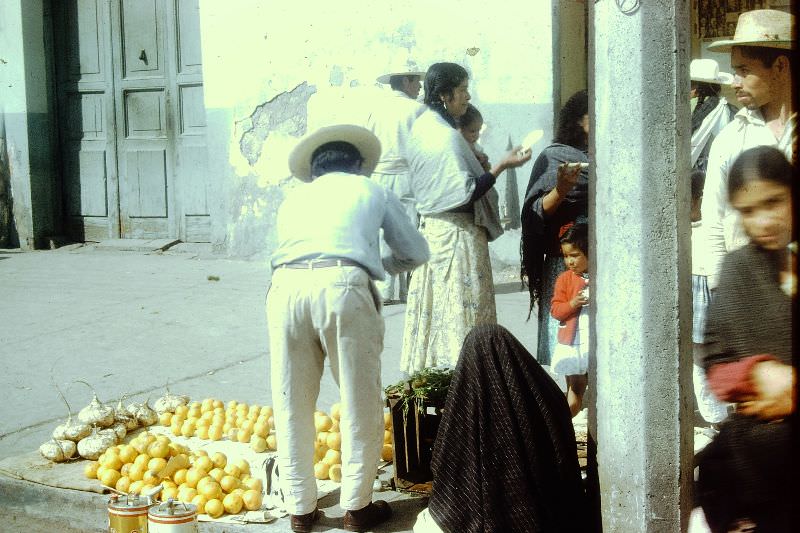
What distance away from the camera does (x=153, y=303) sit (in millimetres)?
9203

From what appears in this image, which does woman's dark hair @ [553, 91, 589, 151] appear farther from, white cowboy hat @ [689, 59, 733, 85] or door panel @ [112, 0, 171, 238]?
door panel @ [112, 0, 171, 238]

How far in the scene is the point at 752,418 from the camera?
117 inches

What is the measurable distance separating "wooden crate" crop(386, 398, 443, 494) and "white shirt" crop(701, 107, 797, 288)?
1432 mm

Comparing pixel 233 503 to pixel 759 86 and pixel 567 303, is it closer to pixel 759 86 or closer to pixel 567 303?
pixel 567 303

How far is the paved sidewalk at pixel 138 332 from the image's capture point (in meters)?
6.48

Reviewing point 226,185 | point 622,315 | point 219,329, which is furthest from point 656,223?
point 226,185

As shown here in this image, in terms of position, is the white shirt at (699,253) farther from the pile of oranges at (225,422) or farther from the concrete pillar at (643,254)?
the pile of oranges at (225,422)

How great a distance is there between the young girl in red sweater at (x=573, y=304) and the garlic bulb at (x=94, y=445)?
230 cm

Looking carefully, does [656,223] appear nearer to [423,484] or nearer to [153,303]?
[423,484]

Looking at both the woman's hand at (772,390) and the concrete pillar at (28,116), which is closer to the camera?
the woman's hand at (772,390)

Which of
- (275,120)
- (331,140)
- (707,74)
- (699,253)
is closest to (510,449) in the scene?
(331,140)

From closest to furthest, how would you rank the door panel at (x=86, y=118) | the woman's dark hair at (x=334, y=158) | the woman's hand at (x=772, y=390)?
the woman's hand at (x=772, y=390) → the woman's dark hair at (x=334, y=158) → the door panel at (x=86, y=118)

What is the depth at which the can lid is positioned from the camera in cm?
410

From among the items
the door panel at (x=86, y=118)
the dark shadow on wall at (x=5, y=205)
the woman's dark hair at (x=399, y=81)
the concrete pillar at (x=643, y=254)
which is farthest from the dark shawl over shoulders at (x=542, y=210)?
the dark shadow on wall at (x=5, y=205)
